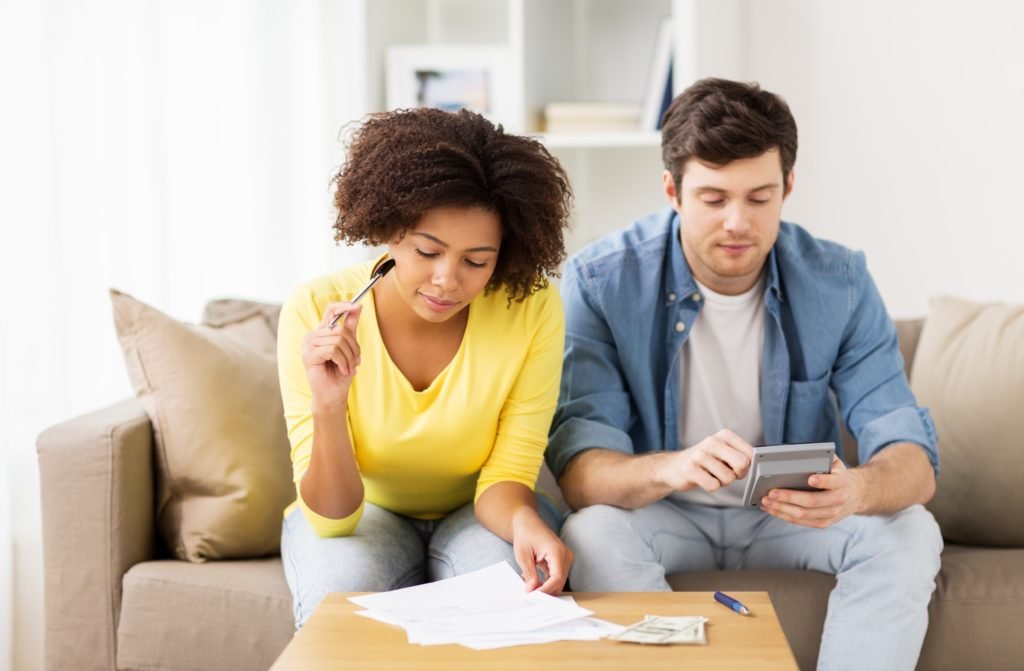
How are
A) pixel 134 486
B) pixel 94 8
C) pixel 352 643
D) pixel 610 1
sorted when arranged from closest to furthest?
pixel 352 643
pixel 134 486
pixel 94 8
pixel 610 1

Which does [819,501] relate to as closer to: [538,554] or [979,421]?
[538,554]

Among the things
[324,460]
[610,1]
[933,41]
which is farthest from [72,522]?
[933,41]

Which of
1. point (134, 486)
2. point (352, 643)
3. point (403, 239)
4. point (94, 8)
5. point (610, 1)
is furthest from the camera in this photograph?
point (610, 1)

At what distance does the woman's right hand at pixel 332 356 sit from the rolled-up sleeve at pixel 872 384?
865 mm

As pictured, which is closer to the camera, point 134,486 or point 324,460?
point 324,460

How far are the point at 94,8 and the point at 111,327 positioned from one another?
0.61 metres

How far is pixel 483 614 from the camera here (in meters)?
1.29

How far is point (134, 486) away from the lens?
1.86 m

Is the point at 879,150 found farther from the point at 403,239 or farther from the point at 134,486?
the point at 134,486

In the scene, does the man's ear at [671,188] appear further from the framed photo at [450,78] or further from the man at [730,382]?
the framed photo at [450,78]

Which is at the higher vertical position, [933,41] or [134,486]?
[933,41]

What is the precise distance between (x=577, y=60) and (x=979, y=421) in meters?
1.49

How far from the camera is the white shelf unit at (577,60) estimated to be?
278 centimetres

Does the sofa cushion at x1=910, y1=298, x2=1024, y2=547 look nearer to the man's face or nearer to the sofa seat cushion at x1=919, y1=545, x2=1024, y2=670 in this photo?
the sofa seat cushion at x1=919, y1=545, x2=1024, y2=670
